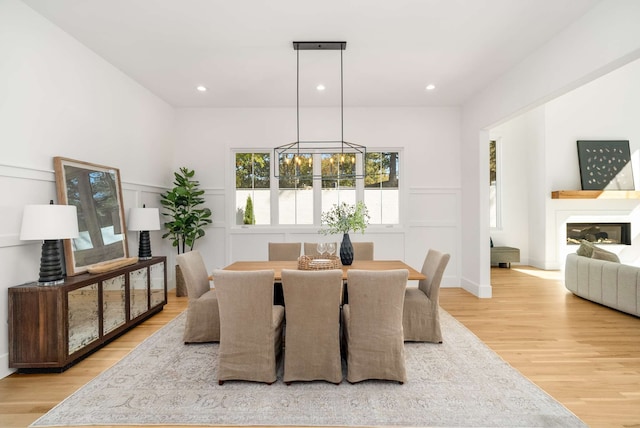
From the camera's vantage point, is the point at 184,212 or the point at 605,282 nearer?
the point at 605,282

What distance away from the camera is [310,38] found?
127 inches

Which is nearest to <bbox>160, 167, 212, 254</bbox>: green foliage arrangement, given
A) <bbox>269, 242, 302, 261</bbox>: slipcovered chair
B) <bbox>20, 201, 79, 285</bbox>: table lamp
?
<bbox>269, 242, 302, 261</bbox>: slipcovered chair

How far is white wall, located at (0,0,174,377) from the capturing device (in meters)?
2.54

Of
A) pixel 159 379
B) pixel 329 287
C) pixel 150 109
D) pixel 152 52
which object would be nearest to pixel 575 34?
pixel 329 287

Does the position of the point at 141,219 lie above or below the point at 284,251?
above

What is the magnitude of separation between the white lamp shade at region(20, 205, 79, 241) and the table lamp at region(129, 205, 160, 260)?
4.57ft

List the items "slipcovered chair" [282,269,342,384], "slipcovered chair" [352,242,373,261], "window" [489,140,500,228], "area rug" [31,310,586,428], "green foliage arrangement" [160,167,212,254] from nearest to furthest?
"area rug" [31,310,586,428] < "slipcovered chair" [282,269,342,384] < "slipcovered chair" [352,242,373,261] < "green foliage arrangement" [160,167,212,254] < "window" [489,140,500,228]

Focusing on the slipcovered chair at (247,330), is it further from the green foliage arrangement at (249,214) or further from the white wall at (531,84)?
the green foliage arrangement at (249,214)

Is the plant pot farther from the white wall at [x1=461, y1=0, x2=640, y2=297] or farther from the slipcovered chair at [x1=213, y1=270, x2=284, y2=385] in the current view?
the white wall at [x1=461, y1=0, x2=640, y2=297]

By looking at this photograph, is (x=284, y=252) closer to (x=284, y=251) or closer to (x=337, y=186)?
(x=284, y=251)

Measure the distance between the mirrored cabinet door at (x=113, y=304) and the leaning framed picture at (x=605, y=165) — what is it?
8.11 meters

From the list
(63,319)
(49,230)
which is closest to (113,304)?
(63,319)

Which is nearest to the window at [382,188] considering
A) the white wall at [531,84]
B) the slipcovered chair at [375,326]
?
the white wall at [531,84]

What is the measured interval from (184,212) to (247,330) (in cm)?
309
